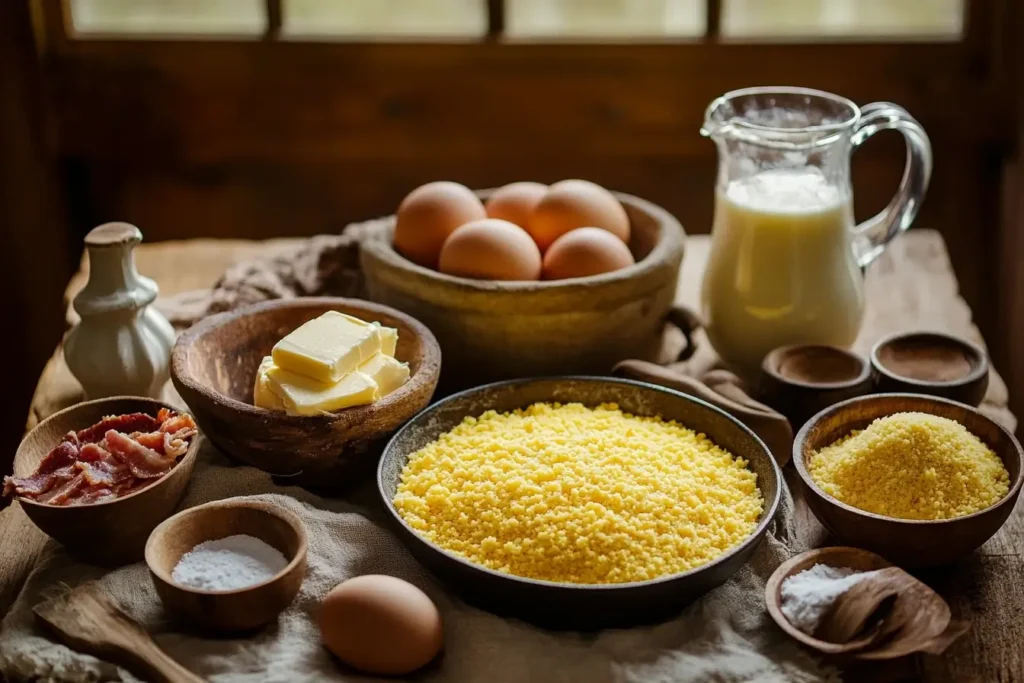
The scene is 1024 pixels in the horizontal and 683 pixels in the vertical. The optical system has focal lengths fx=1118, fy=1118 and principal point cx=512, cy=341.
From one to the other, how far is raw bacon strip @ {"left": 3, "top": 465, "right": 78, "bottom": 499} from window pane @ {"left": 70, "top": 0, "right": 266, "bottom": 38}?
1.40 meters

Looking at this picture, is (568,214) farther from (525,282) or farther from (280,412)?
(280,412)

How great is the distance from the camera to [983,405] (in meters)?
1.46

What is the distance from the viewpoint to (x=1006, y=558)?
1.14m

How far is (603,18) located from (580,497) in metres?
1.46

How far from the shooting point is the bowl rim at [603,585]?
0.98m

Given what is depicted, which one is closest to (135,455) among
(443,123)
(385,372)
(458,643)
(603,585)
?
(385,372)

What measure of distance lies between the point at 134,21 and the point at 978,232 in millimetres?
1865

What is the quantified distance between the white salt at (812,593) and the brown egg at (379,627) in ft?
1.05

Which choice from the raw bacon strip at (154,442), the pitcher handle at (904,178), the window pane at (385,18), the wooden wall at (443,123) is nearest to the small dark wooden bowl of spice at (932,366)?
the pitcher handle at (904,178)

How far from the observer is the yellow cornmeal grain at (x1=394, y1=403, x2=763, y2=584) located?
105 cm

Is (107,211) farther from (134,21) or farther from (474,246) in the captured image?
(474,246)

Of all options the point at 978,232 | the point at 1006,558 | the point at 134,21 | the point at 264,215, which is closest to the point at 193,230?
the point at 264,215

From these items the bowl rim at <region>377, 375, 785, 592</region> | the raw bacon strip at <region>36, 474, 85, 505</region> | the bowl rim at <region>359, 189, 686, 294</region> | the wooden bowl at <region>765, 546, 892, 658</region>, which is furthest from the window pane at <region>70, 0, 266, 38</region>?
the wooden bowl at <region>765, 546, 892, 658</region>

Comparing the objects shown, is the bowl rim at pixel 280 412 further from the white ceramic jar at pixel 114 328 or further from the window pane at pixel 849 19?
the window pane at pixel 849 19
